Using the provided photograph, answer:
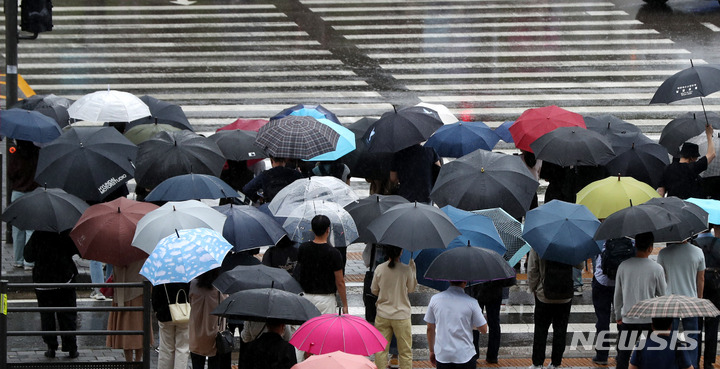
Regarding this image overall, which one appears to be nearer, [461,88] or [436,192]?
[436,192]

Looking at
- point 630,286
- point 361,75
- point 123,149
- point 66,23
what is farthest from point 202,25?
point 630,286

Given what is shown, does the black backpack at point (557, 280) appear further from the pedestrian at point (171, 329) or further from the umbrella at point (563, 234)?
the pedestrian at point (171, 329)

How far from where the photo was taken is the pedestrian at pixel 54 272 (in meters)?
10.4

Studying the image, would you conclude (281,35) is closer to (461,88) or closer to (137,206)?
(461,88)

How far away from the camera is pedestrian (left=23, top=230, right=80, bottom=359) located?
10.4 meters

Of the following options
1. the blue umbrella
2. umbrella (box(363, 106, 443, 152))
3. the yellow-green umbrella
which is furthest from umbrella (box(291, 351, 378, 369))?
the blue umbrella

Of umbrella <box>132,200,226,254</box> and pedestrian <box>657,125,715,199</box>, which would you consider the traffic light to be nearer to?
umbrella <box>132,200,226,254</box>

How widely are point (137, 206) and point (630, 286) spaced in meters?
4.62

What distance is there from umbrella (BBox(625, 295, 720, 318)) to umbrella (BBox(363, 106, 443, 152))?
505cm

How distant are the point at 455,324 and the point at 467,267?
465mm

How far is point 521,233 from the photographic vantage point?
Result: 1045 centimetres

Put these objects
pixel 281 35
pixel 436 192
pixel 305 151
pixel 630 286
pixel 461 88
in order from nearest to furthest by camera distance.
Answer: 1. pixel 630 286
2. pixel 436 192
3. pixel 305 151
4. pixel 461 88
5. pixel 281 35

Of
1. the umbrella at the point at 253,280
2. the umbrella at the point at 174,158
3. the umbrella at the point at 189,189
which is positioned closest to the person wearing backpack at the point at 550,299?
the umbrella at the point at 253,280

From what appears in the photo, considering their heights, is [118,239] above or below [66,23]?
above
